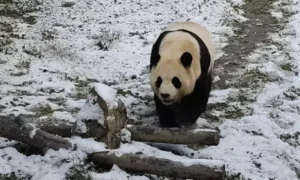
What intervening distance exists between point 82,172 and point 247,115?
310 cm

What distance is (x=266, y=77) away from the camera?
8930mm

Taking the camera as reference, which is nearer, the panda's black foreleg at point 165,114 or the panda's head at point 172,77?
the panda's head at point 172,77

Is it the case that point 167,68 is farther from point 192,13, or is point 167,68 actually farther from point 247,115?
point 192,13

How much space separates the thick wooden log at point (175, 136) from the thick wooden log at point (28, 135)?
81 cm

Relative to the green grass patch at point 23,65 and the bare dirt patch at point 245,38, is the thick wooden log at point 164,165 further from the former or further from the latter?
the green grass patch at point 23,65

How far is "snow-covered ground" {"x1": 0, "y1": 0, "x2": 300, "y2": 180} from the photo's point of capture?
5.80 metres

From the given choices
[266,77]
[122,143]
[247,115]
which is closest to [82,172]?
[122,143]

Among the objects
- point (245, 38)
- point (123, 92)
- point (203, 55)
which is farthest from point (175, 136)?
point (245, 38)

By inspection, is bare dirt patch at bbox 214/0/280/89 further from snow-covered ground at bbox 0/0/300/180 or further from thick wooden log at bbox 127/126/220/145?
thick wooden log at bbox 127/126/220/145

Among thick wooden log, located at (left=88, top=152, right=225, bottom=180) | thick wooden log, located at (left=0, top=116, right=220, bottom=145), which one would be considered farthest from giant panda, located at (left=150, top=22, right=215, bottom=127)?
thick wooden log, located at (left=88, top=152, right=225, bottom=180)

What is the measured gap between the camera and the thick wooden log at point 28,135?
5582 mm

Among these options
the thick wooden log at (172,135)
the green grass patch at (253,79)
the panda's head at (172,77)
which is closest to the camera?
the thick wooden log at (172,135)

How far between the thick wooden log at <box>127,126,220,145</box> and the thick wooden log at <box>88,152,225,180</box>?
522 mm

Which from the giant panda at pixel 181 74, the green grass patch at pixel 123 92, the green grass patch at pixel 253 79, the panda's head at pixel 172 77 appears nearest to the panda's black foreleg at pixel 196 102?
the giant panda at pixel 181 74
